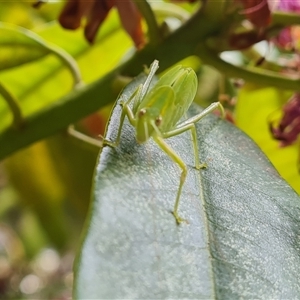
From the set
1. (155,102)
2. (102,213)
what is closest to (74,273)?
(102,213)

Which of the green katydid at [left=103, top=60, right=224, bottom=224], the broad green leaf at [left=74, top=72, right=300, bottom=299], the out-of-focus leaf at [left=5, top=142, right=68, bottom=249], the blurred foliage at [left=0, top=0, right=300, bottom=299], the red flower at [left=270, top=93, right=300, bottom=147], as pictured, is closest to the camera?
the broad green leaf at [left=74, top=72, right=300, bottom=299]

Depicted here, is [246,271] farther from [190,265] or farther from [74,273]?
[74,273]

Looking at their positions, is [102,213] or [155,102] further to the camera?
[155,102]

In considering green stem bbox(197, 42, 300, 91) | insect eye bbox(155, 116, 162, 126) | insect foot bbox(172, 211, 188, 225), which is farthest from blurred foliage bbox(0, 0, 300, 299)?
insect foot bbox(172, 211, 188, 225)

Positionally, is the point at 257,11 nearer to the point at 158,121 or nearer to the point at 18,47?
the point at 158,121

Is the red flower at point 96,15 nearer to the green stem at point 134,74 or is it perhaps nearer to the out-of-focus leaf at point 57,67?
the green stem at point 134,74

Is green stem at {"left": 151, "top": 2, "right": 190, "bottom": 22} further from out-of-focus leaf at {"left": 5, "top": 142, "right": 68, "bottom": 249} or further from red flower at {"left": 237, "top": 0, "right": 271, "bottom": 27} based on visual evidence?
out-of-focus leaf at {"left": 5, "top": 142, "right": 68, "bottom": 249}
